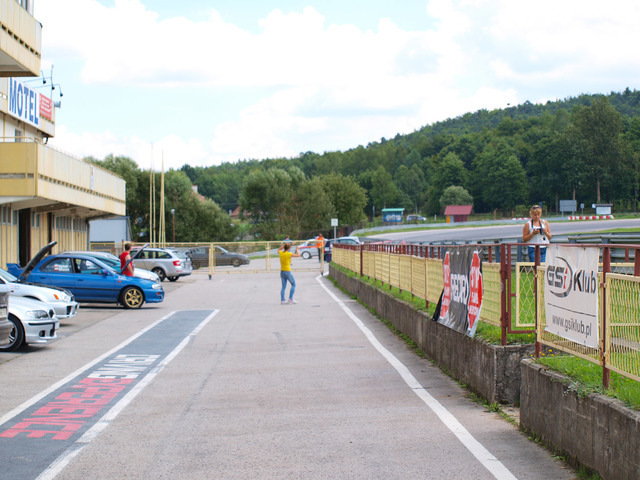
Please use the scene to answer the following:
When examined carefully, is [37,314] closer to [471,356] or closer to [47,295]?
[47,295]

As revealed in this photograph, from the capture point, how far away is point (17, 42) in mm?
23984

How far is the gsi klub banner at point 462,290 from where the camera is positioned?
347 inches

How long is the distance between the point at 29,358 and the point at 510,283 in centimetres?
789

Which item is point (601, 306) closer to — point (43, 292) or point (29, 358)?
point (29, 358)

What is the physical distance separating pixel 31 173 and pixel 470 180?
137069 millimetres

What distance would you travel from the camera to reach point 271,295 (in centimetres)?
2611

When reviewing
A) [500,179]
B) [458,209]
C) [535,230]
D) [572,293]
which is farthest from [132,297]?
[500,179]

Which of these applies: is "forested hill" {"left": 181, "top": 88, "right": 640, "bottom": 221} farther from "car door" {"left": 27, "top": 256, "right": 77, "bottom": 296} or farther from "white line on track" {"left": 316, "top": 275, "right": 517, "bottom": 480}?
"white line on track" {"left": 316, "top": 275, "right": 517, "bottom": 480}

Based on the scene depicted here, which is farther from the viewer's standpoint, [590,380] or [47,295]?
[47,295]

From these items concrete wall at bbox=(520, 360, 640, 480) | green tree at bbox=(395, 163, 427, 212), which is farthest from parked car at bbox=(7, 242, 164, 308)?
green tree at bbox=(395, 163, 427, 212)

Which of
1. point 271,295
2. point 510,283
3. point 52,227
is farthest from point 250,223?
point 510,283

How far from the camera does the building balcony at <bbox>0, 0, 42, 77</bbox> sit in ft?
75.9

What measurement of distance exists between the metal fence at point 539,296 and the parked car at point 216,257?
31746mm

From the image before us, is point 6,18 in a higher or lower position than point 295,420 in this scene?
higher
